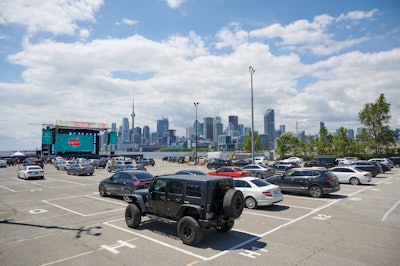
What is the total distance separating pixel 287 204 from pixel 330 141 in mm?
52139

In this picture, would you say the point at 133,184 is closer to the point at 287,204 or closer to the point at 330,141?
the point at 287,204

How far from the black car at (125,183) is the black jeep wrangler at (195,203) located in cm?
559


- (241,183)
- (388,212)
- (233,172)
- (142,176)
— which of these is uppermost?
(142,176)

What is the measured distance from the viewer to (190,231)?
7828mm

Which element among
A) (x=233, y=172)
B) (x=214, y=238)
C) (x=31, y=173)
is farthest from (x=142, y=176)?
(x=31, y=173)

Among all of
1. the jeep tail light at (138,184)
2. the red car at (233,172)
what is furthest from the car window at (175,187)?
the red car at (233,172)

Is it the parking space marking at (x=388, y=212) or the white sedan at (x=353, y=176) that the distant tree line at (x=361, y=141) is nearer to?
the white sedan at (x=353, y=176)

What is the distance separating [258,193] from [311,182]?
17.0ft

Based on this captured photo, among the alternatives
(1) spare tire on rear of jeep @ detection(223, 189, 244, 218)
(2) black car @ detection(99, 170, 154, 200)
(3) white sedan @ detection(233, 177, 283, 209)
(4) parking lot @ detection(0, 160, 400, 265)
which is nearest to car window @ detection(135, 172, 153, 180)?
(2) black car @ detection(99, 170, 154, 200)

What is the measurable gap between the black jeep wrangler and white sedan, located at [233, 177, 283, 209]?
3.99m

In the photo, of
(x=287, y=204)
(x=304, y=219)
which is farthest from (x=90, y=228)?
(x=287, y=204)

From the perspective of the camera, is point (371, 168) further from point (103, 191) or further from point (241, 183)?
point (103, 191)

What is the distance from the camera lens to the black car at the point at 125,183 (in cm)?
1448

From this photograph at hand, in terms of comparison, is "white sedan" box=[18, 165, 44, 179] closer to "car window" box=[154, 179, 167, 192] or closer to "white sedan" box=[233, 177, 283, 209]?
"white sedan" box=[233, 177, 283, 209]
